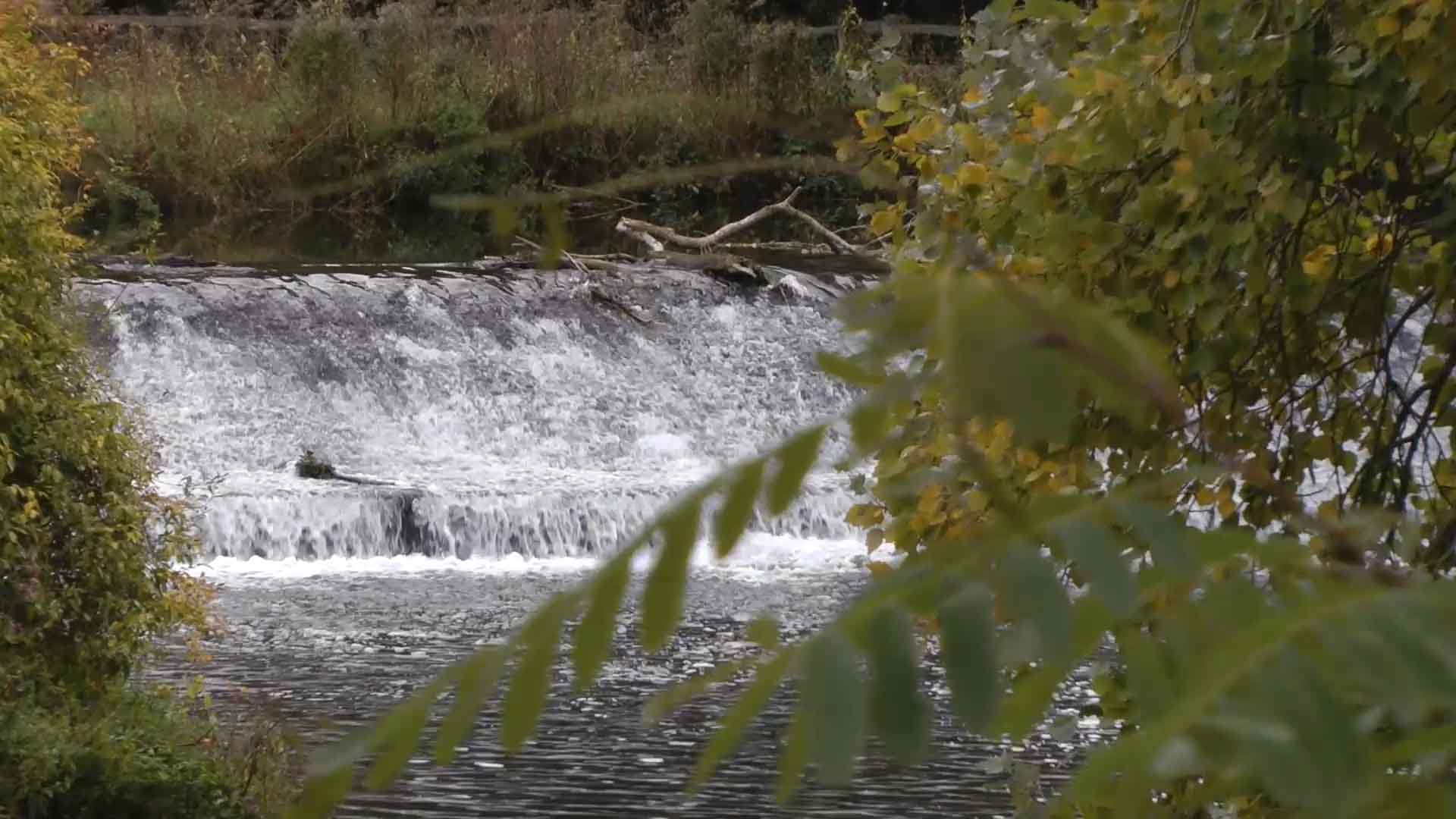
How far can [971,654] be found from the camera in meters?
0.65

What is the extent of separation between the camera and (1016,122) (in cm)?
300

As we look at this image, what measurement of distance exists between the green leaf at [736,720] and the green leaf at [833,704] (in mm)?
58

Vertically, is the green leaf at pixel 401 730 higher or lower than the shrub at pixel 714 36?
lower

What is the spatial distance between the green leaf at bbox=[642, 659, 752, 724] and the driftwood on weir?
3441 millimetres

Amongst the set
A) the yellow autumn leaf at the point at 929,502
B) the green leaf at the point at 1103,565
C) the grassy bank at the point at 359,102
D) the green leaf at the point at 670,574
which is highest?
the grassy bank at the point at 359,102

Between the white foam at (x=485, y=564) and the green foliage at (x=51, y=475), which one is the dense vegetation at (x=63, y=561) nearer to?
the green foliage at (x=51, y=475)

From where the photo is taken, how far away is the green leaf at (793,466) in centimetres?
67

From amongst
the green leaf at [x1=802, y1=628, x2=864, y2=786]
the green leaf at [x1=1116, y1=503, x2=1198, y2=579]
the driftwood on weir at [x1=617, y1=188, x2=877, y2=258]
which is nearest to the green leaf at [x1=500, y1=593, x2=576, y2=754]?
the green leaf at [x1=802, y1=628, x2=864, y2=786]

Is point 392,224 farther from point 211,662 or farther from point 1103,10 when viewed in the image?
point 1103,10

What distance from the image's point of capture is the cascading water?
12469 mm

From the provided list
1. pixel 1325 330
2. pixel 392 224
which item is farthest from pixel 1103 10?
pixel 392 224

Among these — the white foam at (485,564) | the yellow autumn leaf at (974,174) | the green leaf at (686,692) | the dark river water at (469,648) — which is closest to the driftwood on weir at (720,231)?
the yellow autumn leaf at (974,174)

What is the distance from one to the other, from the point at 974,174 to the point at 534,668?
2.36 m

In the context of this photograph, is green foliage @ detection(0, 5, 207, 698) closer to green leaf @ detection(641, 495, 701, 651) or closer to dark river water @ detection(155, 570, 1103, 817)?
dark river water @ detection(155, 570, 1103, 817)
